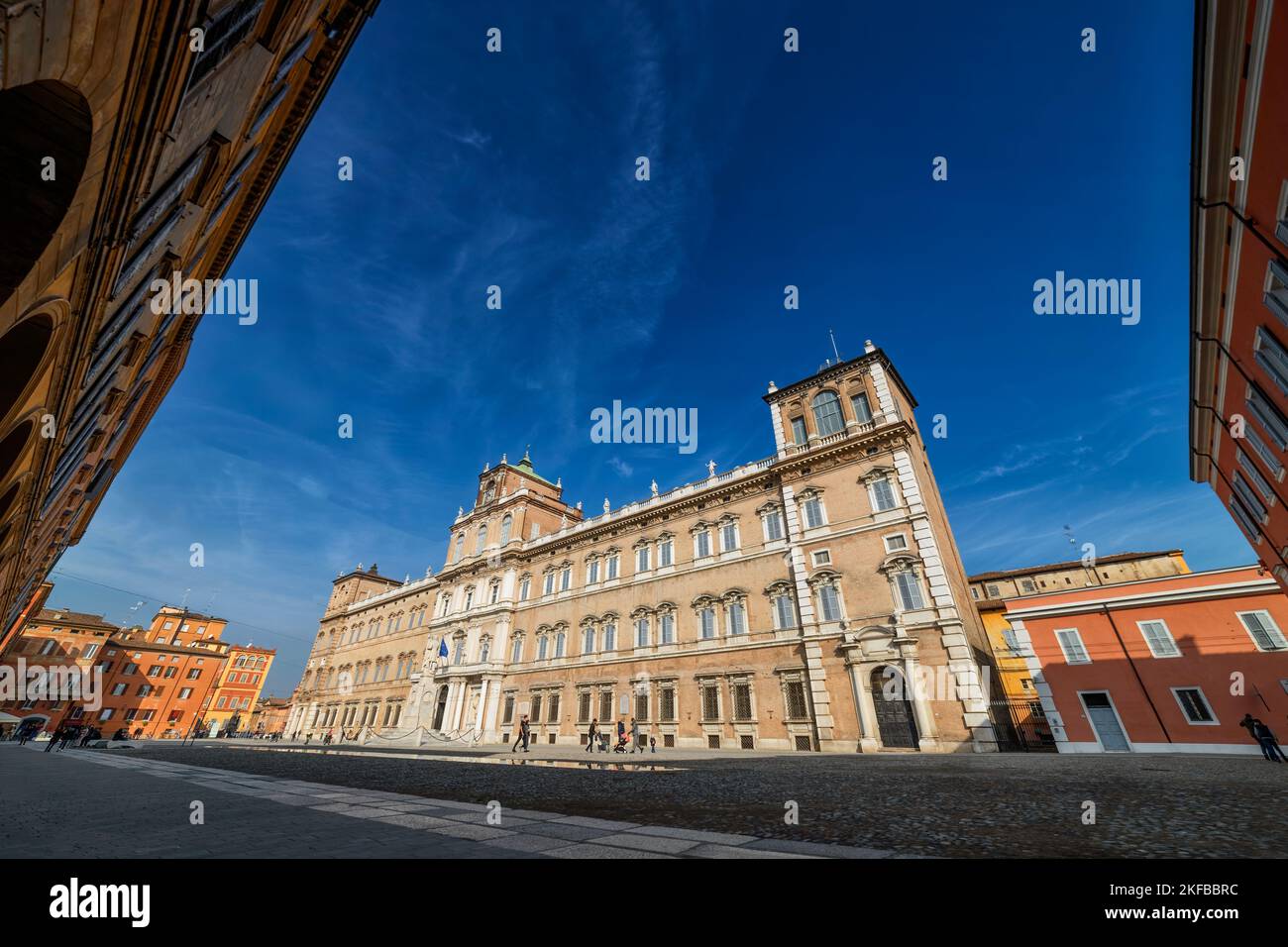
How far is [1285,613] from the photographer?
15375 millimetres

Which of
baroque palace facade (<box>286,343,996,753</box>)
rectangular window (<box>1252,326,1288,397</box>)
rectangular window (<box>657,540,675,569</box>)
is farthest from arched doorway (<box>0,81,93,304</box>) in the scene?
rectangular window (<box>657,540,675,569</box>)

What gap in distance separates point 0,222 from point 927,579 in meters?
21.5

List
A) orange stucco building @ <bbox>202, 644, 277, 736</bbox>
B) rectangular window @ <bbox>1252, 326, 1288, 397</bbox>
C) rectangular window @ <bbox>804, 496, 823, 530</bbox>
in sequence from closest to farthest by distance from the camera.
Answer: rectangular window @ <bbox>1252, 326, 1288, 397</bbox>
rectangular window @ <bbox>804, 496, 823, 530</bbox>
orange stucco building @ <bbox>202, 644, 277, 736</bbox>

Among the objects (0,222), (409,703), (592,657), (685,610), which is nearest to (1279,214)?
(0,222)

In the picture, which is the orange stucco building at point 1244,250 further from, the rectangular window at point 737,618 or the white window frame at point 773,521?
the rectangular window at point 737,618

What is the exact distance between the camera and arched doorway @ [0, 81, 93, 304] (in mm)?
2861

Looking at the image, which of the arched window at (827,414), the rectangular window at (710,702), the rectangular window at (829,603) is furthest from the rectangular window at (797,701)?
the arched window at (827,414)

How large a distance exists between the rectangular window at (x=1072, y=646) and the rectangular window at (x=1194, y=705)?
231 centimetres

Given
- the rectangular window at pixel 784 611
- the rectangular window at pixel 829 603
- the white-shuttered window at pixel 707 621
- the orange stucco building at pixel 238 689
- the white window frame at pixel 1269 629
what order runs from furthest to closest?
the orange stucco building at pixel 238 689, the white-shuttered window at pixel 707 621, the rectangular window at pixel 784 611, the rectangular window at pixel 829 603, the white window frame at pixel 1269 629

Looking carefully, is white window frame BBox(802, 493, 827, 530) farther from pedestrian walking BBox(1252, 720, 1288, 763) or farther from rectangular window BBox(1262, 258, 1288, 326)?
rectangular window BBox(1262, 258, 1288, 326)

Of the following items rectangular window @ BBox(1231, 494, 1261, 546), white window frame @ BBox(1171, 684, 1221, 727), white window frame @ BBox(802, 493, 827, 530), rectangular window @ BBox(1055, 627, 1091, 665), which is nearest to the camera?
white window frame @ BBox(1171, 684, 1221, 727)

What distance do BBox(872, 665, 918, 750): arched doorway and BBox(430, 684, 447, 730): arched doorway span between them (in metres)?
26.4

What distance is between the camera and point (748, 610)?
22.2 meters

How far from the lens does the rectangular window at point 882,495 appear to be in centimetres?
1978
